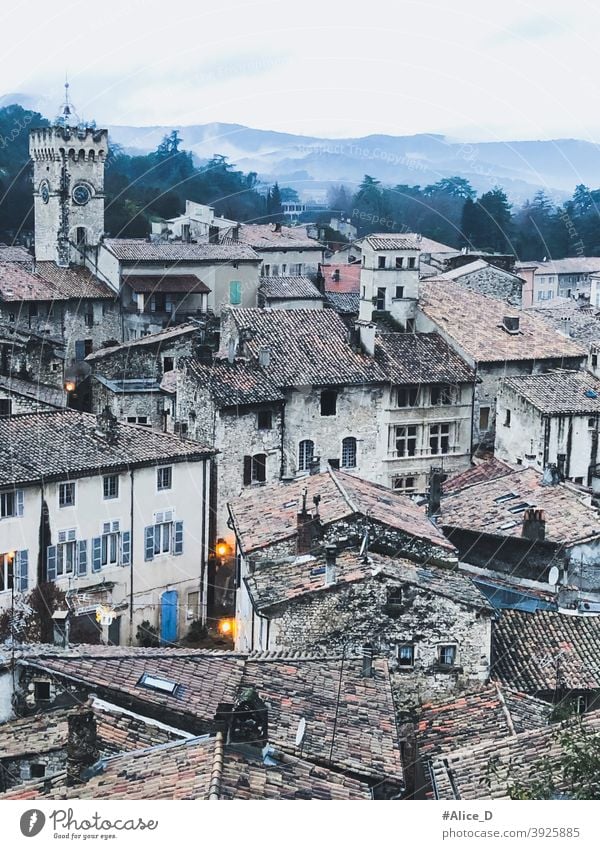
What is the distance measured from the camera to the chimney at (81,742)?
10953 millimetres

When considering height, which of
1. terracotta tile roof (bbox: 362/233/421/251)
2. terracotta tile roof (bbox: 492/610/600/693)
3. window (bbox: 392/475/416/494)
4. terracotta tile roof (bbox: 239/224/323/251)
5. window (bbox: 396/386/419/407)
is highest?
terracotta tile roof (bbox: 362/233/421/251)

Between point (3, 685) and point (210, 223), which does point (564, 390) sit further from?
point (210, 223)

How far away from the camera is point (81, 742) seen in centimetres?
1099

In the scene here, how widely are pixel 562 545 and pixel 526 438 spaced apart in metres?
7.69

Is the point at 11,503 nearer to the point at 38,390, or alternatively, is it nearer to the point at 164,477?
the point at 164,477

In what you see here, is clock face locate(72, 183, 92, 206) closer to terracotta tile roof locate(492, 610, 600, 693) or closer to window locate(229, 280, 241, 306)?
window locate(229, 280, 241, 306)

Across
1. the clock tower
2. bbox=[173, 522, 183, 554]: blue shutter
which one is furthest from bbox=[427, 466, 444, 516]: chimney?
the clock tower

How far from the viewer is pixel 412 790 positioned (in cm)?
1230

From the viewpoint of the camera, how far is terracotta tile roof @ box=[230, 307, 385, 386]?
2728cm

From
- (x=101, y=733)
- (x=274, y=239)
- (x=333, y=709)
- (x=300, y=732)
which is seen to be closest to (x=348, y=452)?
(x=333, y=709)

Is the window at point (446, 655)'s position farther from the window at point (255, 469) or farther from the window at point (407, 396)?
the window at point (407, 396)

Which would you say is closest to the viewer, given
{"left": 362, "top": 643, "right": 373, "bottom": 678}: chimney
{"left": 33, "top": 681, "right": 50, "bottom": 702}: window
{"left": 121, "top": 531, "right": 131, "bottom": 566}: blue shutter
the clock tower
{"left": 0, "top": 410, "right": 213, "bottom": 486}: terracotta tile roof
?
{"left": 33, "top": 681, "right": 50, "bottom": 702}: window

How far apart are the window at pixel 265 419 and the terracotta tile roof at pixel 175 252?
1255 centimetres

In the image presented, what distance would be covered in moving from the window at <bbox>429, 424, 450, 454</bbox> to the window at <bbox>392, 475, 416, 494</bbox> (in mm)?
787
